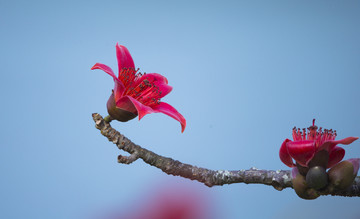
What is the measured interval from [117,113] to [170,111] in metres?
0.09

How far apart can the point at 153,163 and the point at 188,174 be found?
2.4 inches

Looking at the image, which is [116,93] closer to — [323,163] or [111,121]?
[111,121]

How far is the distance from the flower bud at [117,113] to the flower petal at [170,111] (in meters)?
0.04

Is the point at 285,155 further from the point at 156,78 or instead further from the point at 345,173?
the point at 156,78

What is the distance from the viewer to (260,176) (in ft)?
2.27

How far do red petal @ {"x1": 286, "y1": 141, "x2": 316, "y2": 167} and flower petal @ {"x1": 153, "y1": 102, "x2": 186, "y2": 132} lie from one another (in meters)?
0.17

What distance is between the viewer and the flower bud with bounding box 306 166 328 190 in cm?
A: 63

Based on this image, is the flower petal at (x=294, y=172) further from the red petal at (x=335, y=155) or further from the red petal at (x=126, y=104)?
the red petal at (x=126, y=104)

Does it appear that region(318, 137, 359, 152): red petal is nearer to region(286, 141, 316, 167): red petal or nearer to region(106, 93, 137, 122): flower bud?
region(286, 141, 316, 167): red petal

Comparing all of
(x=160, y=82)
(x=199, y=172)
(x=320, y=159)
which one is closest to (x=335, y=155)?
(x=320, y=159)

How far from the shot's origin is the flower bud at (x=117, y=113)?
681mm

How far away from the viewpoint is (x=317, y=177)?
24.7 inches


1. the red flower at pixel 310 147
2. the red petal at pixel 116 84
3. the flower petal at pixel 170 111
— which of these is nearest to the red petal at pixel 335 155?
the red flower at pixel 310 147

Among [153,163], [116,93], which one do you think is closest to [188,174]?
[153,163]
